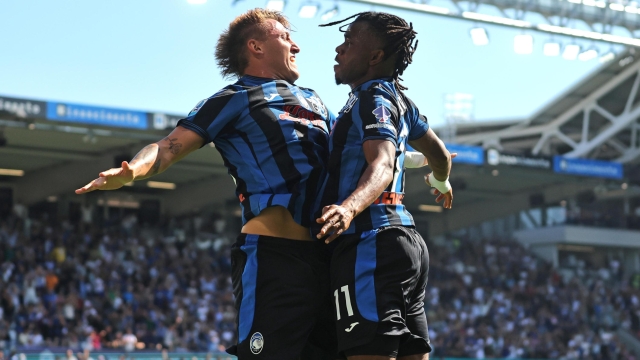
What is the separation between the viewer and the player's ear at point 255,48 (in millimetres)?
4586

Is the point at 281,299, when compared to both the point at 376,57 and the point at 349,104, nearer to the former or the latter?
the point at 349,104

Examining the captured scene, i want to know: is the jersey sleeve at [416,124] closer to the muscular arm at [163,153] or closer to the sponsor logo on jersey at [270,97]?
the sponsor logo on jersey at [270,97]

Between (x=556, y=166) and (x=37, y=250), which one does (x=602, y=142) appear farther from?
(x=37, y=250)

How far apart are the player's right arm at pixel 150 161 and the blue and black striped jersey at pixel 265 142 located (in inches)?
2.4

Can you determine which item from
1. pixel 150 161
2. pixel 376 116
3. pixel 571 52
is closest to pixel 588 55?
pixel 571 52

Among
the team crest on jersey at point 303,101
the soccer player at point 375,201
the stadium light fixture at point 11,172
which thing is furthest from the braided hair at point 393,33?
the stadium light fixture at point 11,172

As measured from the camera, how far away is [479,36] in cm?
1891

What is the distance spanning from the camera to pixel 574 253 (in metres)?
34.1

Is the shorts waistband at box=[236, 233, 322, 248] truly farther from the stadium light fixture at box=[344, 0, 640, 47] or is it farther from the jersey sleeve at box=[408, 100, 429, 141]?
the stadium light fixture at box=[344, 0, 640, 47]

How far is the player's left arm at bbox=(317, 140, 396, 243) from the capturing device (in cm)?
347

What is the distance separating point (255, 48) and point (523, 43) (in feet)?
53.5

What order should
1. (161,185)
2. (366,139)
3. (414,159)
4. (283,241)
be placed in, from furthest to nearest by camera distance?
(161,185) < (414,159) < (283,241) < (366,139)

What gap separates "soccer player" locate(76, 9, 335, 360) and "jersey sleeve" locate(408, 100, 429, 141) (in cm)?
43

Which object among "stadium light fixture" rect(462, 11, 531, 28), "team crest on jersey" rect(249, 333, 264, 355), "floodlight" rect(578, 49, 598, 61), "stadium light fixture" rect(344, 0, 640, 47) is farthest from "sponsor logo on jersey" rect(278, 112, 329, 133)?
"floodlight" rect(578, 49, 598, 61)
